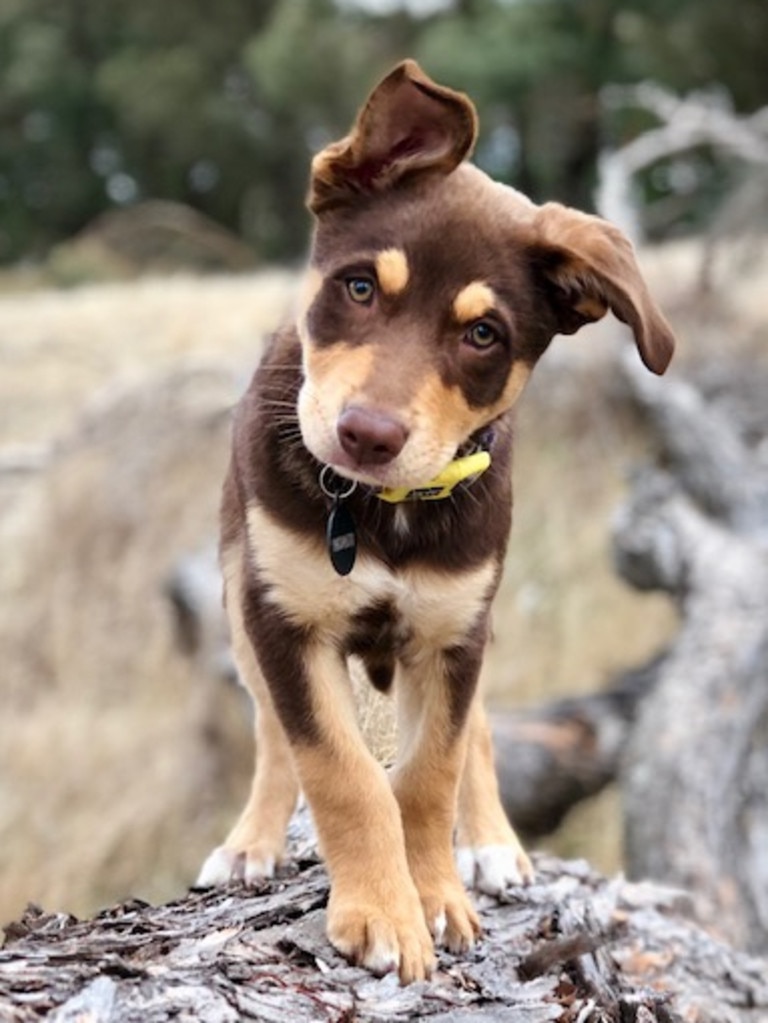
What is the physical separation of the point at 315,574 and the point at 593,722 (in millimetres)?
3550

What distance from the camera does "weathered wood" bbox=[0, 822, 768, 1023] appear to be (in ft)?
7.25

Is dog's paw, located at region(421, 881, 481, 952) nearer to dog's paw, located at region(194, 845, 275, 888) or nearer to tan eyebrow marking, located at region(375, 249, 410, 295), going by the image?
dog's paw, located at region(194, 845, 275, 888)

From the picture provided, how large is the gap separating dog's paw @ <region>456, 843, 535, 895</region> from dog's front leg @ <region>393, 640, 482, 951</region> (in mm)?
339

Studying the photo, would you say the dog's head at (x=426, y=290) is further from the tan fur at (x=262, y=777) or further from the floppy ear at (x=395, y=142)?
the tan fur at (x=262, y=777)

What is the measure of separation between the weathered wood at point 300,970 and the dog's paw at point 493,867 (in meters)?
0.03

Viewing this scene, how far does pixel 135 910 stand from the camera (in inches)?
112

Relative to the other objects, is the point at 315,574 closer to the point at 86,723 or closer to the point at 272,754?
the point at 272,754

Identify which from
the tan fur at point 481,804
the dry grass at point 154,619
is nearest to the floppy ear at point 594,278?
the tan fur at point 481,804

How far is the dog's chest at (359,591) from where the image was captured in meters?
2.85

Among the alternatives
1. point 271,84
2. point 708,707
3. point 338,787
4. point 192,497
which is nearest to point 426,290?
point 338,787

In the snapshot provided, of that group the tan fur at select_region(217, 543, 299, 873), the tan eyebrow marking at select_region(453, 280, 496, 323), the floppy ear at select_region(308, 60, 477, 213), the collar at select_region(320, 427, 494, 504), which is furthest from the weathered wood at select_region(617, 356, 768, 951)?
the floppy ear at select_region(308, 60, 477, 213)

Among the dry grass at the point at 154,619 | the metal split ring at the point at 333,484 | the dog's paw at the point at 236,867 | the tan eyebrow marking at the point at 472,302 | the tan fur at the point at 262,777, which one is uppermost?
the dry grass at the point at 154,619

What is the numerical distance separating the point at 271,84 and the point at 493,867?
66.3ft

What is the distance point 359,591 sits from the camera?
2.84 m
